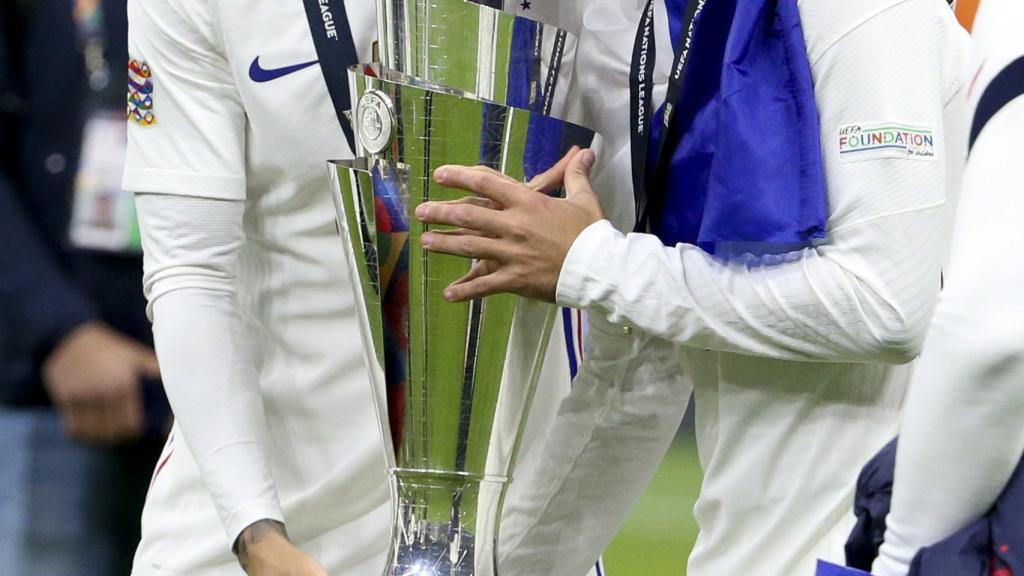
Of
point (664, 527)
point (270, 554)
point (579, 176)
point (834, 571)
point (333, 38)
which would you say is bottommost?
point (664, 527)

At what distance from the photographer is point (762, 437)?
52.2 inches

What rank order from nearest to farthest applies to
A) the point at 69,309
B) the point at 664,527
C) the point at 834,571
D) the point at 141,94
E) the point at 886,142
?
the point at 834,571 < the point at 886,142 < the point at 141,94 < the point at 69,309 < the point at 664,527

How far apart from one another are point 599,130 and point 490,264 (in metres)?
0.27

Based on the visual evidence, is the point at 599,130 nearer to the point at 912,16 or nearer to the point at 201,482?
the point at 912,16

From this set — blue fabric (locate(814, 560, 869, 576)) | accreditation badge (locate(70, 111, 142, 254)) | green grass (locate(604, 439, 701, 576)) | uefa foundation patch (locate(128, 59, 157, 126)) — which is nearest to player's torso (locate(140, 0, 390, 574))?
uefa foundation patch (locate(128, 59, 157, 126))

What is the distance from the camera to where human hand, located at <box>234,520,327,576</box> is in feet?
4.62

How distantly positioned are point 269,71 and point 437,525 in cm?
51

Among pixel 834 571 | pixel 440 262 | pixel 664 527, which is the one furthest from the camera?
pixel 664 527

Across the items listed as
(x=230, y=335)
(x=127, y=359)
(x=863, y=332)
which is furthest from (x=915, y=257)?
(x=127, y=359)

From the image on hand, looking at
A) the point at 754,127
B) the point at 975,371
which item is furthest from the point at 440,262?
the point at 975,371

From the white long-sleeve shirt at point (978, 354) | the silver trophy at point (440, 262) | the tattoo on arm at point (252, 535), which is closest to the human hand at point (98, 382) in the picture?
the tattoo on arm at point (252, 535)

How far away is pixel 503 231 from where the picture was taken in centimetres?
122

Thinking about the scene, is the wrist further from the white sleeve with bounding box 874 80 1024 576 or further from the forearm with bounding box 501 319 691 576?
the white sleeve with bounding box 874 80 1024 576

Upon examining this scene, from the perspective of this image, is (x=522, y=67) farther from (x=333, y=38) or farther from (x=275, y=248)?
(x=275, y=248)
